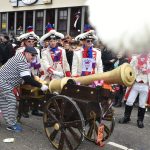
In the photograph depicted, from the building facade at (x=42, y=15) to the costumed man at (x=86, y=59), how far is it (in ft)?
38.5

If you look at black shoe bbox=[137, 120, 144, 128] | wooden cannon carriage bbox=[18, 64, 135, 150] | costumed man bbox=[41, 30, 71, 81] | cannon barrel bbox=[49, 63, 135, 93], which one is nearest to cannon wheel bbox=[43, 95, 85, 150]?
wooden cannon carriage bbox=[18, 64, 135, 150]

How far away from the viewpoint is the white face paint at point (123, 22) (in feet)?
14.6

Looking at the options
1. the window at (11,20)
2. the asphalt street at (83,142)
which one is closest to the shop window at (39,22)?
the window at (11,20)

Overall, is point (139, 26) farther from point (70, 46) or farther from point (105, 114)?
point (70, 46)

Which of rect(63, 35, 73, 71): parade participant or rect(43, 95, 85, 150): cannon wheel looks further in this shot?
rect(63, 35, 73, 71): parade participant

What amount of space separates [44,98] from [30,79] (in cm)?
40

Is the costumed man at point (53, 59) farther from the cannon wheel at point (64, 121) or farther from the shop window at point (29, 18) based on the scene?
the shop window at point (29, 18)

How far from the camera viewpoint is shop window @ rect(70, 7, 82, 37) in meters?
19.9

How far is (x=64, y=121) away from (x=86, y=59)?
175 centimetres

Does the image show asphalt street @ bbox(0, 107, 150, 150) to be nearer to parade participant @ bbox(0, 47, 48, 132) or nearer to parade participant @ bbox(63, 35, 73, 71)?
parade participant @ bbox(0, 47, 48, 132)

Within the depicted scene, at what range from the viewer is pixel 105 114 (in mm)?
5695

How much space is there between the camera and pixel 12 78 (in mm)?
6391

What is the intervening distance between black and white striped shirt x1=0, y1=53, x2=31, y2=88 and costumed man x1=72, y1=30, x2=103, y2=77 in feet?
3.51

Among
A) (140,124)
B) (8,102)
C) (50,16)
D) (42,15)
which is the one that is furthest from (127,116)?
(42,15)
